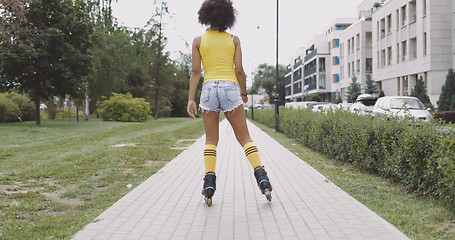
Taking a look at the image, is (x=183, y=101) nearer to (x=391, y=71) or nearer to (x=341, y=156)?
(x=391, y=71)

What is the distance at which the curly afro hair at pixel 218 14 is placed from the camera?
4.85 meters

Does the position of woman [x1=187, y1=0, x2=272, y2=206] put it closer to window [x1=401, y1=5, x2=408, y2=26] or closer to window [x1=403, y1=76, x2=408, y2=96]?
window [x1=403, y1=76, x2=408, y2=96]

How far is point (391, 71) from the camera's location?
129ft

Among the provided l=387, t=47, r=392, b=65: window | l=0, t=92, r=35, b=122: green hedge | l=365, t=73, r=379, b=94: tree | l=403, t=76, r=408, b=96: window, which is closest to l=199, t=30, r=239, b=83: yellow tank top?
l=0, t=92, r=35, b=122: green hedge

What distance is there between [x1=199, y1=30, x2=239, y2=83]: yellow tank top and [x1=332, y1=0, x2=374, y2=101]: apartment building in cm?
4310

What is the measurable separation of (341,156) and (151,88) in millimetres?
39762

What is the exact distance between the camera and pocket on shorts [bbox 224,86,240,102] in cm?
474

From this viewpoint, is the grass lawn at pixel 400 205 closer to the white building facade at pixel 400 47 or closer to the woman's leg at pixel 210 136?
the woman's leg at pixel 210 136

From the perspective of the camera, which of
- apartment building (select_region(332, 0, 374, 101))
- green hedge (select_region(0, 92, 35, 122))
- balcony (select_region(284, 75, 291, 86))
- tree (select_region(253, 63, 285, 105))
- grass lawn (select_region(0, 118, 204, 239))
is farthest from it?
tree (select_region(253, 63, 285, 105))

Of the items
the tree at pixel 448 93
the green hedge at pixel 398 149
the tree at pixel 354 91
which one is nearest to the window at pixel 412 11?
the tree at pixel 448 93

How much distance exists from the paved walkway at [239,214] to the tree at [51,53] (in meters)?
17.4

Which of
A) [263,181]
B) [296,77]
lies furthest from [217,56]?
[296,77]

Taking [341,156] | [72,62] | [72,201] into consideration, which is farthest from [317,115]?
[72,62]

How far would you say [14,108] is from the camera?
1131 inches
